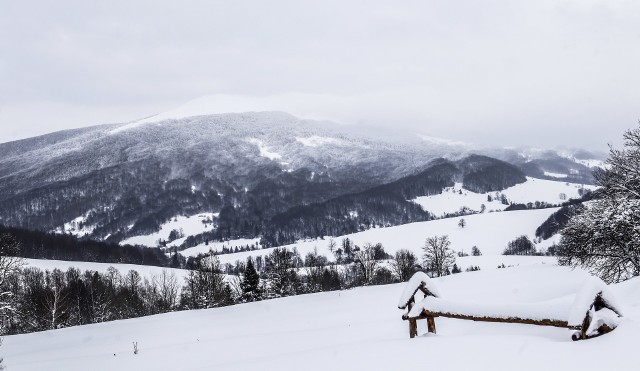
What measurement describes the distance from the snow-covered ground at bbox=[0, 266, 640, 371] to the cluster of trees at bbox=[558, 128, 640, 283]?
2591 millimetres

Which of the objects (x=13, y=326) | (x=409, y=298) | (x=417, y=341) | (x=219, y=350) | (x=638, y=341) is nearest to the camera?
(x=638, y=341)

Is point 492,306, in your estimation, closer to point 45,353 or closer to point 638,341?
point 638,341

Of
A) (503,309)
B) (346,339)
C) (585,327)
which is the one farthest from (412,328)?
(346,339)

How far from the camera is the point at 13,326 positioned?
251 feet

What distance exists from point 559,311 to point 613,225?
22.5 m

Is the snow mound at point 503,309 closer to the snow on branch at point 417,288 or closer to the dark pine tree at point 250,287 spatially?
the snow on branch at point 417,288

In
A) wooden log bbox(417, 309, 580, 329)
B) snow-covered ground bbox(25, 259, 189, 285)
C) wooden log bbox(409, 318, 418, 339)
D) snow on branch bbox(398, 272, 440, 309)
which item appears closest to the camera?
wooden log bbox(417, 309, 580, 329)

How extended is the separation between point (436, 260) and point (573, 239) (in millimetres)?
82586

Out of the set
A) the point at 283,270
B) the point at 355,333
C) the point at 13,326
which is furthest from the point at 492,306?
the point at 13,326

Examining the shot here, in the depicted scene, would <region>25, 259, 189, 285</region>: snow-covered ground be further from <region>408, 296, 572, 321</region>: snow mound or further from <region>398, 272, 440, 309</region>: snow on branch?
<region>408, 296, 572, 321</region>: snow mound

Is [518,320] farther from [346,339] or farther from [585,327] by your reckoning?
[346,339]

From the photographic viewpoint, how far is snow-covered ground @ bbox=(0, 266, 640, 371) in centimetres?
593

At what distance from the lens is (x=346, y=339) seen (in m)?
22.5

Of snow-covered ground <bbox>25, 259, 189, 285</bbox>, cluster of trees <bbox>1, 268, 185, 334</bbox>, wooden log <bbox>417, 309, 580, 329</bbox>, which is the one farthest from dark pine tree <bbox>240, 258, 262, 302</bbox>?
snow-covered ground <bbox>25, 259, 189, 285</bbox>
